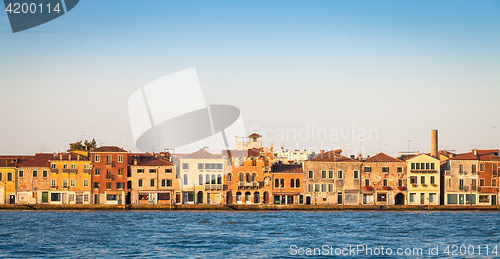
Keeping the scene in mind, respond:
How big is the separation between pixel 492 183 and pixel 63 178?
1825 inches

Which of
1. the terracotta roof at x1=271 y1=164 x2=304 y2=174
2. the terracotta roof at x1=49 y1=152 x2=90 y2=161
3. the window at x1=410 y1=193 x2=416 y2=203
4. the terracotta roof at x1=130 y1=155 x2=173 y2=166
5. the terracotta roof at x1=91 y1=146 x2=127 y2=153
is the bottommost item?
the window at x1=410 y1=193 x2=416 y2=203

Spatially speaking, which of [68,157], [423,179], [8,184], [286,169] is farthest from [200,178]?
[423,179]

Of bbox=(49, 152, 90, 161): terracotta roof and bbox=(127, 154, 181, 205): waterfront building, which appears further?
bbox=(49, 152, 90, 161): terracotta roof

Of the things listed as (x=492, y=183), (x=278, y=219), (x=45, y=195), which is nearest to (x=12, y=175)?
(x=45, y=195)

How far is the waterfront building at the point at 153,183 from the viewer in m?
67.1

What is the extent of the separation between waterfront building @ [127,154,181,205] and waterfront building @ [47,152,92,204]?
470 cm

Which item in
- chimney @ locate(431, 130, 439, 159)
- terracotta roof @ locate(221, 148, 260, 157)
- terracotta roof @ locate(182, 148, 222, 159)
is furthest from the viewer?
chimney @ locate(431, 130, 439, 159)

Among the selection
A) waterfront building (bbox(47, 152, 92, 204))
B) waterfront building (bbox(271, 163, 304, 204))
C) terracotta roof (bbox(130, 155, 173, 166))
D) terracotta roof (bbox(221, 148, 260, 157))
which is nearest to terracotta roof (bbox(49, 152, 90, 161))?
waterfront building (bbox(47, 152, 92, 204))

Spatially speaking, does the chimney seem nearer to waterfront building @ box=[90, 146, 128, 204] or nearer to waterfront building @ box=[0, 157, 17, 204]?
waterfront building @ box=[90, 146, 128, 204]

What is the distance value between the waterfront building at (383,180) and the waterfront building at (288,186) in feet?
22.3

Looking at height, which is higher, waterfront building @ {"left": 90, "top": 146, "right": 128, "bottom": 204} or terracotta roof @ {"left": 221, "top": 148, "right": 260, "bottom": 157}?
terracotta roof @ {"left": 221, "top": 148, "right": 260, "bottom": 157}

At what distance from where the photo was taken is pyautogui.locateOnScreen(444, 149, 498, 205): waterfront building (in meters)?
66.9

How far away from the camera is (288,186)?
219 feet

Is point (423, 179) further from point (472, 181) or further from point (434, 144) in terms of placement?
point (434, 144)
